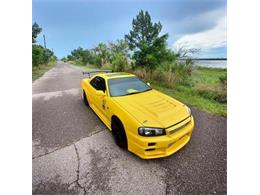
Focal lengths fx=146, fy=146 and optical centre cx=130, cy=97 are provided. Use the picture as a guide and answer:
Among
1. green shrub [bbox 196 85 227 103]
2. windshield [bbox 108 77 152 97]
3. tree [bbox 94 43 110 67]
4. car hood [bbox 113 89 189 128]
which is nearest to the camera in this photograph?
car hood [bbox 113 89 189 128]

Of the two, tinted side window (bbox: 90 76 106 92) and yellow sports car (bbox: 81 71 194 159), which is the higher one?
tinted side window (bbox: 90 76 106 92)

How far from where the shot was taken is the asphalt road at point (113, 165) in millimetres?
1963

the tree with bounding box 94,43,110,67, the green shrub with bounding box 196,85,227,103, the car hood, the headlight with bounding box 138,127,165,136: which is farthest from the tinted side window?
the tree with bounding box 94,43,110,67

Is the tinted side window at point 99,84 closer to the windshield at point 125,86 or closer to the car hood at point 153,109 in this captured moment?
the windshield at point 125,86

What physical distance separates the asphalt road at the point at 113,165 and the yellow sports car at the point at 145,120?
0.24 meters

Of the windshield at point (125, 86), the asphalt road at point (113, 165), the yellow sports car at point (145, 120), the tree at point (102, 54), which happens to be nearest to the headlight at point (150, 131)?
the yellow sports car at point (145, 120)

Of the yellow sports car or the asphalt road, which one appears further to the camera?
the yellow sports car

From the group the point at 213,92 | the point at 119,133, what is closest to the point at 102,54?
the point at 213,92

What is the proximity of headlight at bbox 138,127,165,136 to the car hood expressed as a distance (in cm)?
6

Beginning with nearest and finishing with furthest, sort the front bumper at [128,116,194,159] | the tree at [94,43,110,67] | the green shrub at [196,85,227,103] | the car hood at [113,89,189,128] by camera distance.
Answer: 1. the front bumper at [128,116,194,159]
2. the car hood at [113,89,189,128]
3. the green shrub at [196,85,227,103]
4. the tree at [94,43,110,67]

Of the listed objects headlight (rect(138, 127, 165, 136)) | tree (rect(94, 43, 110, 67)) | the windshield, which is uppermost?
tree (rect(94, 43, 110, 67))

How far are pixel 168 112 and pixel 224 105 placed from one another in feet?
10.6

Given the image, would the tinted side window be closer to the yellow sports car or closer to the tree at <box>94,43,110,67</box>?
the yellow sports car

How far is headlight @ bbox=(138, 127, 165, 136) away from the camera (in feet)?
7.06
